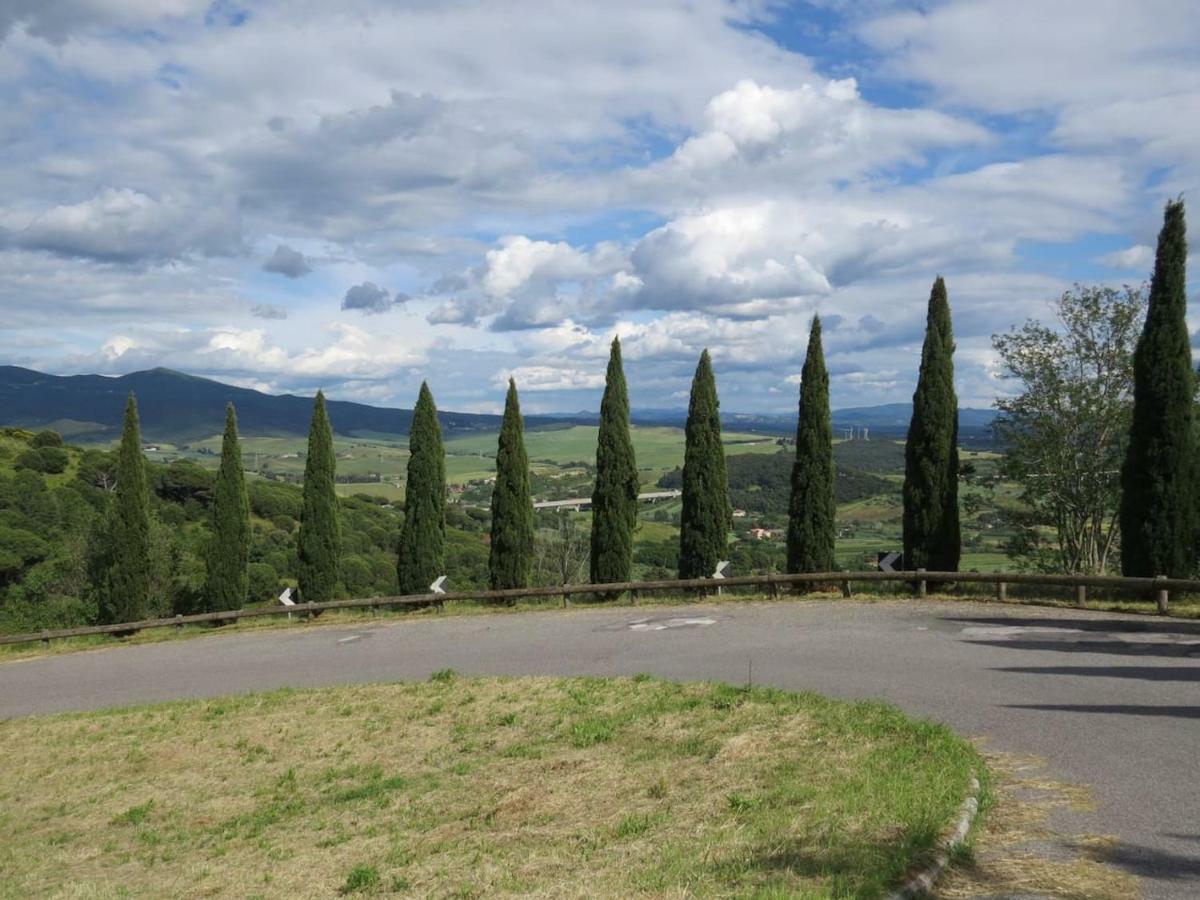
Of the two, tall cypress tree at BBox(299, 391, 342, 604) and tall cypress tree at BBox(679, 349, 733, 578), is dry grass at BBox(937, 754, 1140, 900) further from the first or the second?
tall cypress tree at BBox(299, 391, 342, 604)

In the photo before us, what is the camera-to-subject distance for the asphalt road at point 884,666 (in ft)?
29.2

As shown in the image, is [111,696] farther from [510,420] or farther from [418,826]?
[510,420]

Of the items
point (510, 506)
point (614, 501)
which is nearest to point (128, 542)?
point (510, 506)

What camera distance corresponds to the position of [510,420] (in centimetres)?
3425

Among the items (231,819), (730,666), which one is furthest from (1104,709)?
(231,819)

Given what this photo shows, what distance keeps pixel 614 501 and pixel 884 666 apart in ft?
58.2

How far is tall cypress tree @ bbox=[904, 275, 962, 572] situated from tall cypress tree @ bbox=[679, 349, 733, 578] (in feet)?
20.2

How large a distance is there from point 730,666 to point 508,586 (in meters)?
17.9

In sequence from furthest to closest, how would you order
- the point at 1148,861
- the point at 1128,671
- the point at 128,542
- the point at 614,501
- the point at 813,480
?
1. the point at 128,542
2. the point at 614,501
3. the point at 813,480
4. the point at 1128,671
5. the point at 1148,861

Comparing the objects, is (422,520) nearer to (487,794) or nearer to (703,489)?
(703,489)

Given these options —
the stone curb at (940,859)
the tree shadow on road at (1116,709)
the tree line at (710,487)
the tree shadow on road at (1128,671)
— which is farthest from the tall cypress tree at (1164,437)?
the stone curb at (940,859)

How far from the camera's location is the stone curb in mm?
6259

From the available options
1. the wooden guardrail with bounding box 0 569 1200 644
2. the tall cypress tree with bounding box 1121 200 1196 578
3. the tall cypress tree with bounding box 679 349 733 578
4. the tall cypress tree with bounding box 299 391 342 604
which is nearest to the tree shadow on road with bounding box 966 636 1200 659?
the wooden guardrail with bounding box 0 569 1200 644

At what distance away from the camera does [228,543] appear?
37.6m
